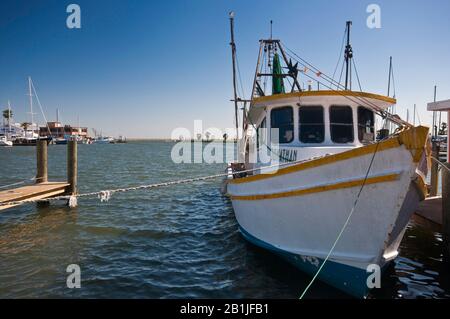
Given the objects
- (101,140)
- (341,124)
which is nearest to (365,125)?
(341,124)

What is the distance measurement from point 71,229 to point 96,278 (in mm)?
4529

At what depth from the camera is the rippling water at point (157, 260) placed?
6.70 m

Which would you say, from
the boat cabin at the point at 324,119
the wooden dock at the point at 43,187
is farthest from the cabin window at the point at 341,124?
the wooden dock at the point at 43,187

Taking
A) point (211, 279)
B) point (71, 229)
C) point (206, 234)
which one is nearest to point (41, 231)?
point (71, 229)

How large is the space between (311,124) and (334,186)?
2.78 m

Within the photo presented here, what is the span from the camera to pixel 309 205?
19.7 feet

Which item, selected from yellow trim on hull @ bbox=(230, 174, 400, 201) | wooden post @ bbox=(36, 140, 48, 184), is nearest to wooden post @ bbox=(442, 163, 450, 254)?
yellow trim on hull @ bbox=(230, 174, 400, 201)

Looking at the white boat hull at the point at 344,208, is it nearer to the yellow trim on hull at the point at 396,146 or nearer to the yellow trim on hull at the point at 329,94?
the yellow trim on hull at the point at 396,146

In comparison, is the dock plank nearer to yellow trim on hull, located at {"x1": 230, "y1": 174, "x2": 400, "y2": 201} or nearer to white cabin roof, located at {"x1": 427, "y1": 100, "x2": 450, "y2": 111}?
yellow trim on hull, located at {"x1": 230, "y1": 174, "x2": 400, "y2": 201}

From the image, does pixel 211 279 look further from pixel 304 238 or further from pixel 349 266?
pixel 349 266

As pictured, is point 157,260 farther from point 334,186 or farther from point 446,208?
point 446,208

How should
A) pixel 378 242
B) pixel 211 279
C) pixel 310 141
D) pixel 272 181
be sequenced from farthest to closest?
pixel 310 141, pixel 211 279, pixel 272 181, pixel 378 242

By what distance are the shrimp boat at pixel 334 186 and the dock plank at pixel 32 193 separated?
7.27 meters
